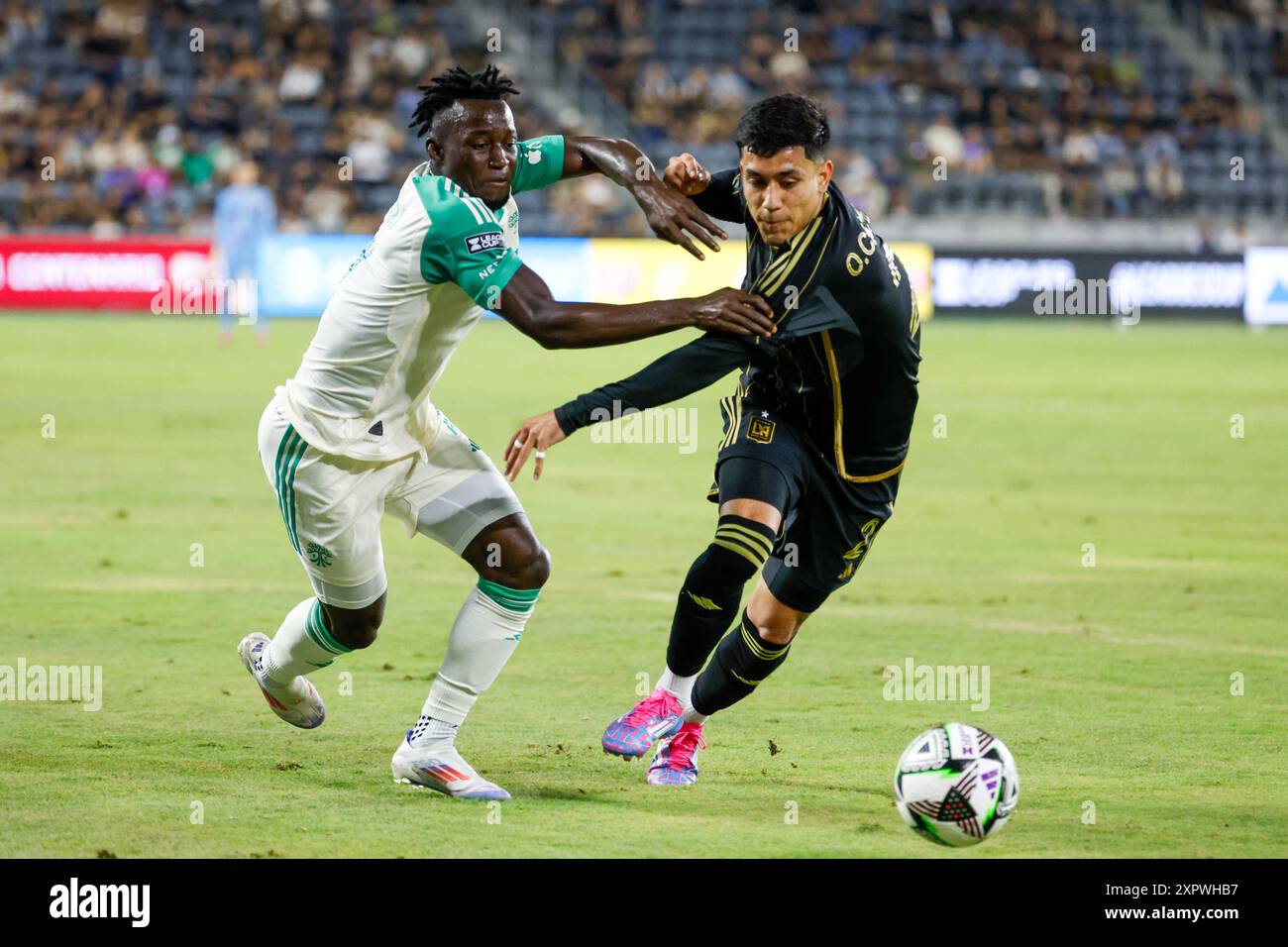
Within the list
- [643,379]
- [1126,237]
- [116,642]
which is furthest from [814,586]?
[1126,237]

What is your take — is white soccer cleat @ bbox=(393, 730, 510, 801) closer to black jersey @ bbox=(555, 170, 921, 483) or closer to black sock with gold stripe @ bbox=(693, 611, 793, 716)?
black sock with gold stripe @ bbox=(693, 611, 793, 716)

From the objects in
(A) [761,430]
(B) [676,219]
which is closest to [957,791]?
(A) [761,430]

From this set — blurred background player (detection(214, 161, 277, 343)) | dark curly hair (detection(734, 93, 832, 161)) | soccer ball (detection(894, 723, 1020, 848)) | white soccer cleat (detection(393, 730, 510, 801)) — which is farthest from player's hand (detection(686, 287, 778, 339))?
blurred background player (detection(214, 161, 277, 343))

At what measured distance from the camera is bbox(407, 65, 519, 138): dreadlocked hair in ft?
A: 19.2

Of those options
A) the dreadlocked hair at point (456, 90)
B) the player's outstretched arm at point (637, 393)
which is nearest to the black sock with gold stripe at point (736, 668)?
the player's outstretched arm at point (637, 393)

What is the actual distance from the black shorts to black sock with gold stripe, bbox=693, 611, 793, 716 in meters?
0.17

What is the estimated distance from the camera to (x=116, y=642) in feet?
27.8

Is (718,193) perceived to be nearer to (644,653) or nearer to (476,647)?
(476,647)

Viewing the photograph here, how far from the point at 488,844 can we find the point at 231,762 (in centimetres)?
145

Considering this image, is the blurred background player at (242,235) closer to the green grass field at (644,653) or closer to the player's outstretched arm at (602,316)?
the green grass field at (644,653)

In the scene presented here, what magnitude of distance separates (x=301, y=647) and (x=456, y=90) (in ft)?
6.66

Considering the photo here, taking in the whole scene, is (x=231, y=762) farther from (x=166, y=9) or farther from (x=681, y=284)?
(x=166, y=9)

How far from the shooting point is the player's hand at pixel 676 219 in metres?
5.96

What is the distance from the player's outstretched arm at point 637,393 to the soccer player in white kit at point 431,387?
0.23 metres
